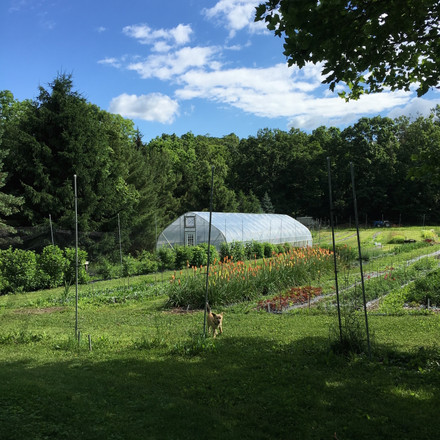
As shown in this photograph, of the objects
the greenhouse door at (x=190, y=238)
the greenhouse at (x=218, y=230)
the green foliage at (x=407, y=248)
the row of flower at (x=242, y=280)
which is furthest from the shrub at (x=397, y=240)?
the row of flower at (x=242, y=280)

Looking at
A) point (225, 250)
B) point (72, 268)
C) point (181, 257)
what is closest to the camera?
point (72, 268)

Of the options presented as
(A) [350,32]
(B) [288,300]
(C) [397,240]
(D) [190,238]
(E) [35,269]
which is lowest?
(B) [288,300]

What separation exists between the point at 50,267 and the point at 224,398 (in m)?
12.8

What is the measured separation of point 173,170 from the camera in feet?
137

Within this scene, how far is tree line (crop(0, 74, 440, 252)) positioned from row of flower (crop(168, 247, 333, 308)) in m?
5.05

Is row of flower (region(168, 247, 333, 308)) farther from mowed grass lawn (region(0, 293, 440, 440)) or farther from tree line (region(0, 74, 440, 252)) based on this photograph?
tree line (region(0, 74, 440, 252))

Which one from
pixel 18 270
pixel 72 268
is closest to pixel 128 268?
pixel 72 268

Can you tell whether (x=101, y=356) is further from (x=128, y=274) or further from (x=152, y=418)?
(x=128, y=274)

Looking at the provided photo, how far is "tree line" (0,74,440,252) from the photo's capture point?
19.1m

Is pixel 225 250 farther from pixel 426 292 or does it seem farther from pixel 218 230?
pixel 426 292

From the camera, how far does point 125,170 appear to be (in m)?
25.0

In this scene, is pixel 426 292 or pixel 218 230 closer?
pixel 426 292

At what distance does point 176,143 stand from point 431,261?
3998cm

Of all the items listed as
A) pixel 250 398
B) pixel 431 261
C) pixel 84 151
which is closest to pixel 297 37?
pixel 250 398
